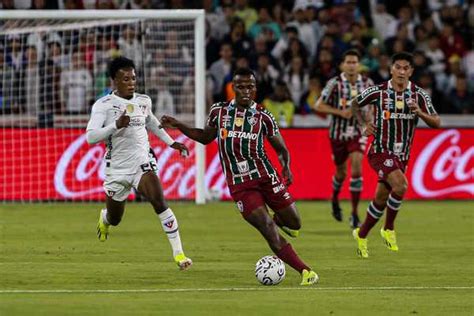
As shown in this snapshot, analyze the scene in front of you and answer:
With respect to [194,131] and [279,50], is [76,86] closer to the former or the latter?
[279,50]

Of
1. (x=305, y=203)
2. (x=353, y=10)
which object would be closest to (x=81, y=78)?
(x=305, y=203)

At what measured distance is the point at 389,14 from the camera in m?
25.9

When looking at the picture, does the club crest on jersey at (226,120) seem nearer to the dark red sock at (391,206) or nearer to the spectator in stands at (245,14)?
the dark red sock at (391,206)

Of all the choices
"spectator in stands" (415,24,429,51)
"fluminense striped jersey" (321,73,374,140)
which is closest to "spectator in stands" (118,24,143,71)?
"fluminense striped jersey" (321,73,374,140)

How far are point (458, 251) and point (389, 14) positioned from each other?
12.7 metres

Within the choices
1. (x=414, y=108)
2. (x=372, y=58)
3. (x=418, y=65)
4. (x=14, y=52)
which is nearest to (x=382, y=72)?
(x=372, y=58)

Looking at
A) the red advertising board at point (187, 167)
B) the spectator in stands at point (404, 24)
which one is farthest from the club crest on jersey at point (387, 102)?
the spectator in stands at point (404, 24)

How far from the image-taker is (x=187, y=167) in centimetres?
2078

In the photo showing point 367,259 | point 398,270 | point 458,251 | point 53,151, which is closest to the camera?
point 398,270

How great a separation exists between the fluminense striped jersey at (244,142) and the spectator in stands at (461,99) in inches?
518

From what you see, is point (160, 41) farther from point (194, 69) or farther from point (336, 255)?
point (336, 255)

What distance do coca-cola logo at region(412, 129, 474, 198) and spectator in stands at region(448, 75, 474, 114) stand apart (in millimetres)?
2623

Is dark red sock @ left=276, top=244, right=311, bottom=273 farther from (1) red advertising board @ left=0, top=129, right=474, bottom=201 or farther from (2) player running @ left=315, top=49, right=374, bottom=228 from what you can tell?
(1) red advertising board @ left=0, top=129, right=474, bottom=201

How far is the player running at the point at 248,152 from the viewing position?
11.1 metres
